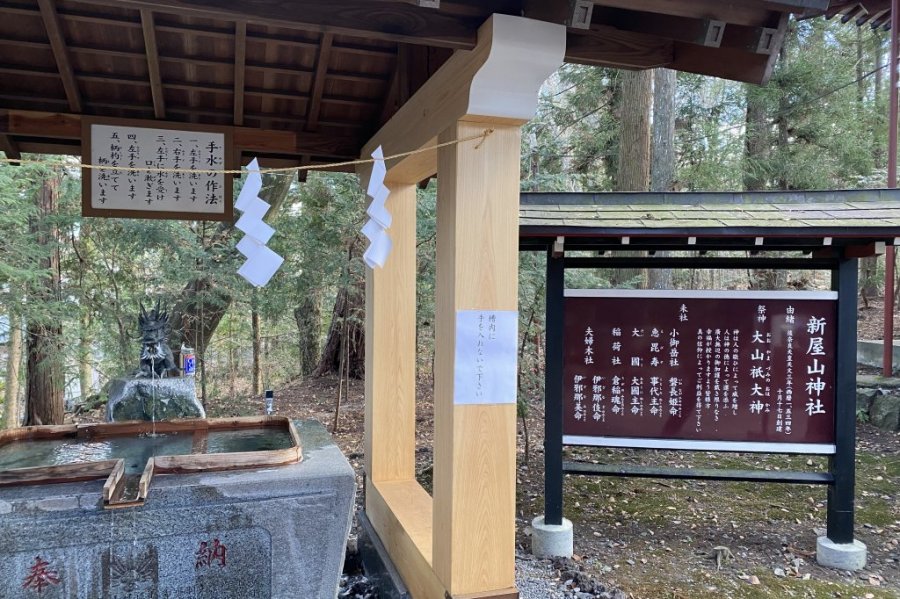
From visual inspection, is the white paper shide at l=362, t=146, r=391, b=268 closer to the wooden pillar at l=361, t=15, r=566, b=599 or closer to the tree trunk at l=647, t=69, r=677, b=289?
the wooden pillar at l=361, t=15, r=566, b=599

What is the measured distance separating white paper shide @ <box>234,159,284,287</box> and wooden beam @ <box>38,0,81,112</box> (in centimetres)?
178

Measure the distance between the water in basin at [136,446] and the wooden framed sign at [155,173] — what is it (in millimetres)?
1771

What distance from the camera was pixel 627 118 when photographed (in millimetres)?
8492

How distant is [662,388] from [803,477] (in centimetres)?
130

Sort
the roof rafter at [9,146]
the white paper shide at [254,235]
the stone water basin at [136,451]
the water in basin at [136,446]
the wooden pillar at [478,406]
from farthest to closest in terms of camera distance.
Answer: the roof rafter at [9,146] → the water in basin at [136,446] → the white paper shide at [254,235] → the wooden pillar at [478,406] → the stone water basin at [136,451]

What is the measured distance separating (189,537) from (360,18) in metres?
2.52

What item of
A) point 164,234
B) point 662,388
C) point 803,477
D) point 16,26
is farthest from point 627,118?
point 16,26

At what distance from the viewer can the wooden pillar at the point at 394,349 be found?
459 cm

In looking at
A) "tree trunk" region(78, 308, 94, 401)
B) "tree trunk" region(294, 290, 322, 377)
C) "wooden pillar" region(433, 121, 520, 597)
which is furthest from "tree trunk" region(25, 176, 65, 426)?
"wooden pillar" region(433, 121, 520, 597)

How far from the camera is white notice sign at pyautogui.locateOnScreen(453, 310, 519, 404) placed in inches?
113

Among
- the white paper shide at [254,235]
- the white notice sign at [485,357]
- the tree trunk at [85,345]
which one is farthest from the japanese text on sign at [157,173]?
the tree trunk at [85,345]

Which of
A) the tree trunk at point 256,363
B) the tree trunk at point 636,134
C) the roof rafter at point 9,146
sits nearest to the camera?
the roof rafter at point 9,146

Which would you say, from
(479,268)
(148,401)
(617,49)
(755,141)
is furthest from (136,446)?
(755,141)

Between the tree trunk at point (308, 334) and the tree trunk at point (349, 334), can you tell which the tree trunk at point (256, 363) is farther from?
the tree trunk at point (349, 334)
